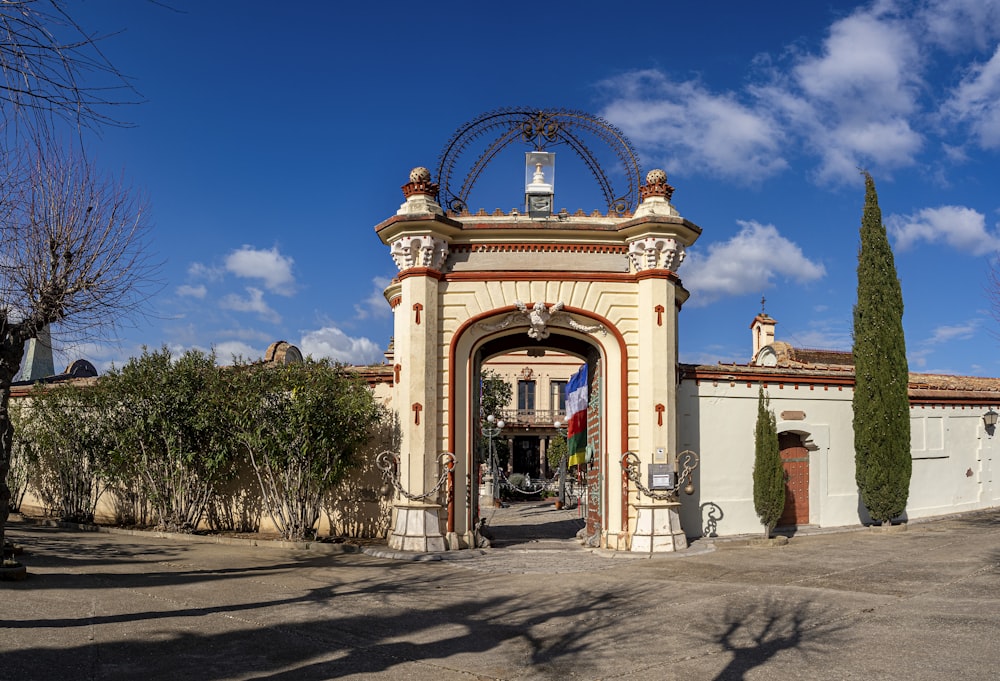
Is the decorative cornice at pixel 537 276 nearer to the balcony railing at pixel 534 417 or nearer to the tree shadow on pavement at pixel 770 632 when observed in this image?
the tree shadow on pavement at pixel 770 632

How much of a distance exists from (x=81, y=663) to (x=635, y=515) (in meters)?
10.1

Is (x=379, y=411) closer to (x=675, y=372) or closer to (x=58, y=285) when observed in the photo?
(x=675, y=372)

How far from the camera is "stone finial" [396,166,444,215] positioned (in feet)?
49.0

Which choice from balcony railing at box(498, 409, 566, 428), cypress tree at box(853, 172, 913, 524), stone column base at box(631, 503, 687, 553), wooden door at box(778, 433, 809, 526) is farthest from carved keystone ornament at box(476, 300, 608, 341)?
balcony railing at box(498, 409, 566, 428)

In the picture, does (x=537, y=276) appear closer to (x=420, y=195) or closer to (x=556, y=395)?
(x=420, y=195)


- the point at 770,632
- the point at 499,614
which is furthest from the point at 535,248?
the point at 770,632

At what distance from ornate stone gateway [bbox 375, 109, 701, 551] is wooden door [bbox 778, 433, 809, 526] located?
3.91 metres

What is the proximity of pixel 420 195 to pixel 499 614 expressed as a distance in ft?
27.1

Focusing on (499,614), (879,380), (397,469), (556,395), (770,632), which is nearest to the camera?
(770,632)

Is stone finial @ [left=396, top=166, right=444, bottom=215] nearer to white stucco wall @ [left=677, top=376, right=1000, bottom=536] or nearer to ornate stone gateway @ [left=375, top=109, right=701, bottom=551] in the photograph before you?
ornate stone gateway @ [left=375, top=109, right=701, bottom=551]

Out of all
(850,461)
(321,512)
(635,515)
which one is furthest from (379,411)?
(850,461)

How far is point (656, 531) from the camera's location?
1452 centimetres

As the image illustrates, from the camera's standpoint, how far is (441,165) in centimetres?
1584

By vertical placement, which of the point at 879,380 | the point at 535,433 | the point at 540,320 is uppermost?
the point at 540,320
